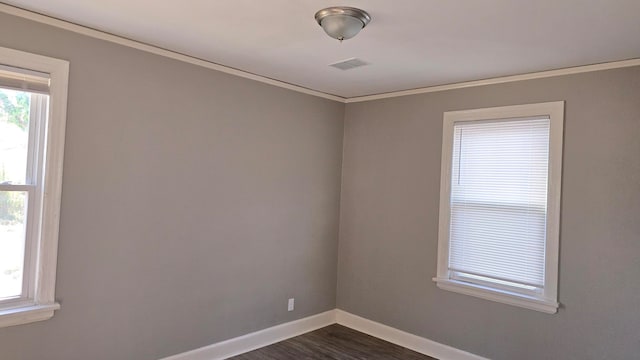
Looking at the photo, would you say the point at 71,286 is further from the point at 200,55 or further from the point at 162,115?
the point at 200,55

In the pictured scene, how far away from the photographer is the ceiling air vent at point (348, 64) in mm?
3087

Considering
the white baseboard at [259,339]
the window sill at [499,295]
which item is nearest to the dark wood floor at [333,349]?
the white baseboard at [259,339]

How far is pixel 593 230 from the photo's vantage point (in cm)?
294

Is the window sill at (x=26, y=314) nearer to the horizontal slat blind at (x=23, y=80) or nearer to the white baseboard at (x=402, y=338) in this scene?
the horizontal slat blind at (x=23, y=80)

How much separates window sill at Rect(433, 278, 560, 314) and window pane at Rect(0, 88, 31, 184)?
3.22m

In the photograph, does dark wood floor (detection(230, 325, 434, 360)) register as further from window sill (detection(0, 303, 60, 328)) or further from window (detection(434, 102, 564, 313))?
window sill (detection(0, 303, 60, 328))

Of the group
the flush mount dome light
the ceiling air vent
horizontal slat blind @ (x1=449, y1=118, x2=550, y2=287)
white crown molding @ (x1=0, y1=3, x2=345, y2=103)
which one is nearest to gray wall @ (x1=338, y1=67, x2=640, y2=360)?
horizontal slat blind @ (x1=449, y1=118, x2=550, y2=287)

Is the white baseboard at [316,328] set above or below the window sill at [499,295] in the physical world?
below

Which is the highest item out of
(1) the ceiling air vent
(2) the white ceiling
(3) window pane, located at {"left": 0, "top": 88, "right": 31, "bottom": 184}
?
(1) the ceiling air vent

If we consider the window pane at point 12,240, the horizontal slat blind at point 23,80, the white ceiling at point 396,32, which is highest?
the white ceiling at point 396,32

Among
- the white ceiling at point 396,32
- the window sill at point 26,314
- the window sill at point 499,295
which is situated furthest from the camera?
the window sill at point 499,295

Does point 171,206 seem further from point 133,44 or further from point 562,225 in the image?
point 562,225

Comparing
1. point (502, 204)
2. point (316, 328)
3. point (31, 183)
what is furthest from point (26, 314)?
point (502, 204)

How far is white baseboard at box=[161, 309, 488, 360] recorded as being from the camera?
3.38 metres
